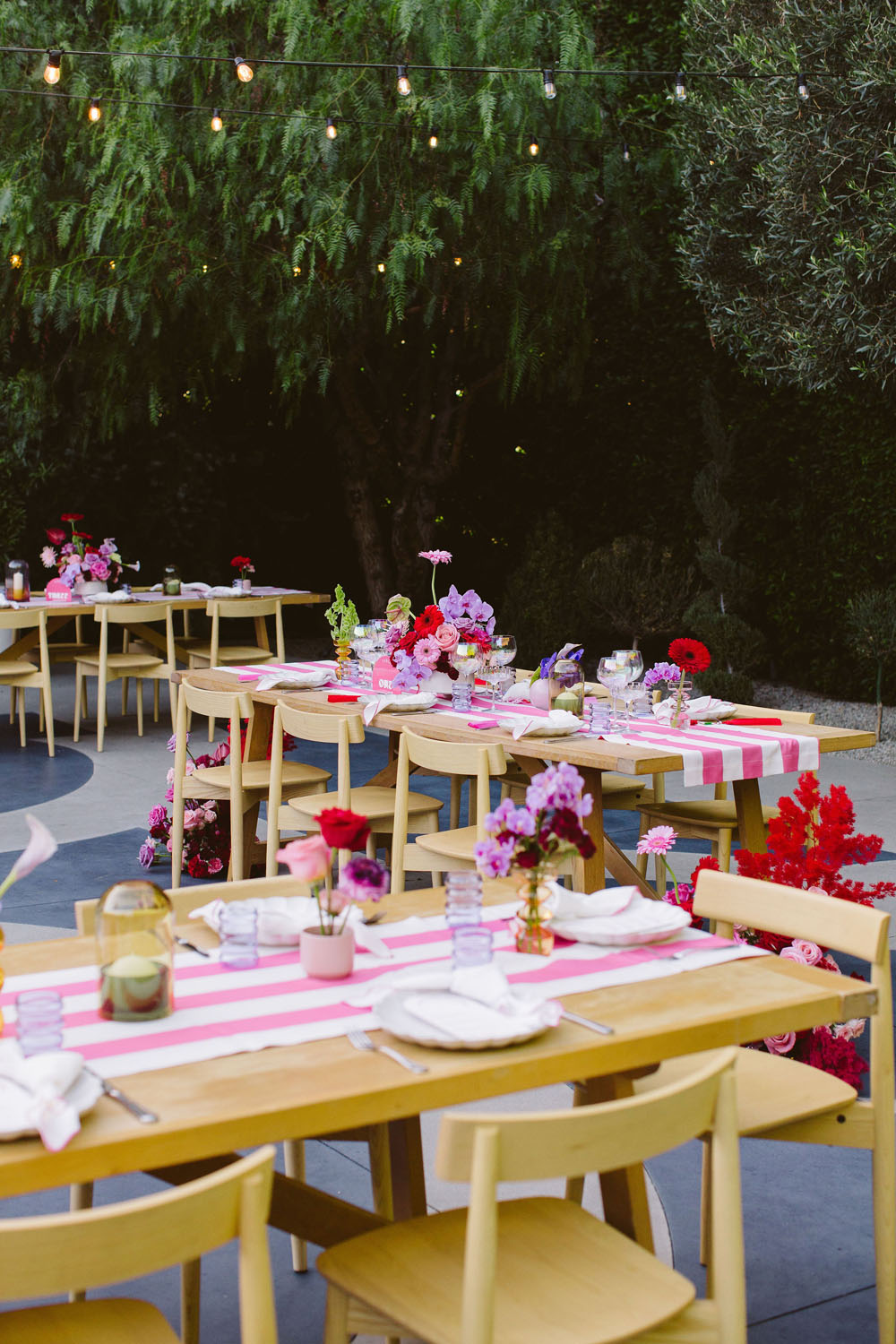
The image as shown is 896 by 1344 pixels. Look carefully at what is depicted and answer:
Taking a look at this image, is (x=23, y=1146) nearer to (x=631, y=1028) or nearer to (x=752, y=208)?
(x=631, y=1028)

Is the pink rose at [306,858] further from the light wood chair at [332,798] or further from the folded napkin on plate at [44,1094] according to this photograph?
the light wood chair at [332,798]

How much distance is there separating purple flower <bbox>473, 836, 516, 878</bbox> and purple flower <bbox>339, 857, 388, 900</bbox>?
17 centimetres

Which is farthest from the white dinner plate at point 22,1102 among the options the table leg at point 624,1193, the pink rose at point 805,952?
the pink rose at point 805,952

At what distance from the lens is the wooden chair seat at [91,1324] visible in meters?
1.73

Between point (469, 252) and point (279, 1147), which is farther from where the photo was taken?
point (469, 252)

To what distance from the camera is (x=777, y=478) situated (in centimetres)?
1028

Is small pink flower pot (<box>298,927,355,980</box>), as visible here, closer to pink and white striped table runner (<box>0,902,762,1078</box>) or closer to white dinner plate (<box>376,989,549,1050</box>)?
pink and white striped table runner (<box>0,902,762,1078</box>)

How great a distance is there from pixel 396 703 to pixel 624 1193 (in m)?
2.77

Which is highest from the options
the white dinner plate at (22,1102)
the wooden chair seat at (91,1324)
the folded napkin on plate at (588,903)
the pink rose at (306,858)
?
the pink rose at (306,858)

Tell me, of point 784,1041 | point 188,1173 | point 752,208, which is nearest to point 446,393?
point 752,208

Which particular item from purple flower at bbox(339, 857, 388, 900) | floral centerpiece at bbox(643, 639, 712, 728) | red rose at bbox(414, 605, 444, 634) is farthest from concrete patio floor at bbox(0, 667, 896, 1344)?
red rose at bbox(414, 605, 444, 634)

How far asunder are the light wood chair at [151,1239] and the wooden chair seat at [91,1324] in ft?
0.74

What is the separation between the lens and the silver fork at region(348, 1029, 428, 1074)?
1.79 m

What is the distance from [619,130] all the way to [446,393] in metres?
2.23
